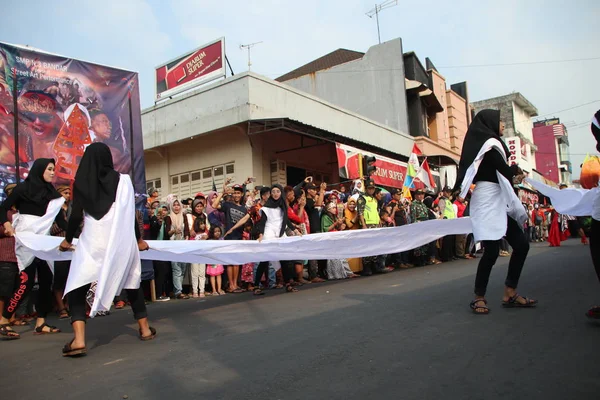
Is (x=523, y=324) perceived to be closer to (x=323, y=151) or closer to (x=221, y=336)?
(x=221, y=336)

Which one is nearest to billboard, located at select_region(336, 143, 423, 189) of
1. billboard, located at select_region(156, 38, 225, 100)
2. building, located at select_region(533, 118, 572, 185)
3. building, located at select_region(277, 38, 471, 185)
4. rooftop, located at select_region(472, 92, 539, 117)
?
billboard, located at select_region(156, 38, 225, 100)

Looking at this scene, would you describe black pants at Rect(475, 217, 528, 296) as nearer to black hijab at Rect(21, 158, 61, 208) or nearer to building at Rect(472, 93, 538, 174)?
black hijab at Rect(21, 158, 61, 208)

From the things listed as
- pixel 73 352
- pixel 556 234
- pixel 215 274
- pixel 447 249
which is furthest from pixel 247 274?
pixel 556 234

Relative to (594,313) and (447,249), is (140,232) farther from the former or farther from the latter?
(447,249)

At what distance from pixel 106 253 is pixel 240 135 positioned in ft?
40.3

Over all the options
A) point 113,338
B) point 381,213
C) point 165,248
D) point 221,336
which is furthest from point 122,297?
point 381,213

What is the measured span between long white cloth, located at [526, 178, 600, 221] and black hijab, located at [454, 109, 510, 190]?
796 mm

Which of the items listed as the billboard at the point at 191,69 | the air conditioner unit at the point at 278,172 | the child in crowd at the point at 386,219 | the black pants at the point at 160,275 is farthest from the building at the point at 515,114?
the black pants at the point at 160,275

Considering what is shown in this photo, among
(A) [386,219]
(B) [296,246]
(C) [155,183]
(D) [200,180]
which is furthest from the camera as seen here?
(C) [155,183]

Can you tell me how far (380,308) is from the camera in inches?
206

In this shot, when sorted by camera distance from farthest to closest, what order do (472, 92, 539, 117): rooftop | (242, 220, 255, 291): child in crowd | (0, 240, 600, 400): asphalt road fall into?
(472, 92, 539, 117): rooftop
(242, 220, 255, 291): child in crowd
(0, 240, 600, 400): asphalt road

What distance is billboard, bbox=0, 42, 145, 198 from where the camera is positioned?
306 inches

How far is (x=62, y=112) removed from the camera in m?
8.41

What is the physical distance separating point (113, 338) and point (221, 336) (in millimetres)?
1256
